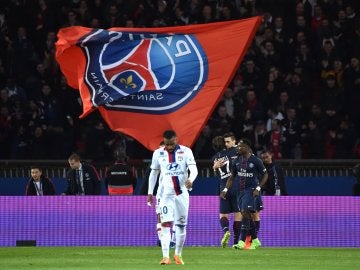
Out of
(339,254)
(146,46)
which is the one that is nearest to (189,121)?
(146,46)

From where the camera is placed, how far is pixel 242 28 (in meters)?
22.3

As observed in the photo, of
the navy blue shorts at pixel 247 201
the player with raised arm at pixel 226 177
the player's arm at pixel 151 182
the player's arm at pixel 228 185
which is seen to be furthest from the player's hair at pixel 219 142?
the player's arm at pixel 151 182

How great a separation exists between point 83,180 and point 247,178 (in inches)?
164

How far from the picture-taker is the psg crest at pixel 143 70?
2208 cm

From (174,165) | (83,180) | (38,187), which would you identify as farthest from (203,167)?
(174,165)

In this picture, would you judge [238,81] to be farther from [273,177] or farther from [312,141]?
[273,177]

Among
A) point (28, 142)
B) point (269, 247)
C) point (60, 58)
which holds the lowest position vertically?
point (269, 247)

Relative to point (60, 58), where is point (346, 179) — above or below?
below

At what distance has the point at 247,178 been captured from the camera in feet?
68.7

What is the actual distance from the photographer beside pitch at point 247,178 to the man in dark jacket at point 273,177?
1663 mm

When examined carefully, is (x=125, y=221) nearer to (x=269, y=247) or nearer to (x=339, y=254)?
(x=269, y=247)

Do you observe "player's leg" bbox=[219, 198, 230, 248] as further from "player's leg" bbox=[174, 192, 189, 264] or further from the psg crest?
"player's leg" bbox=[174, 192, 189, 264]

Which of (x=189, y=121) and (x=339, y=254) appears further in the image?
(x=189, y=121)

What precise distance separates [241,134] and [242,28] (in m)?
4.26
